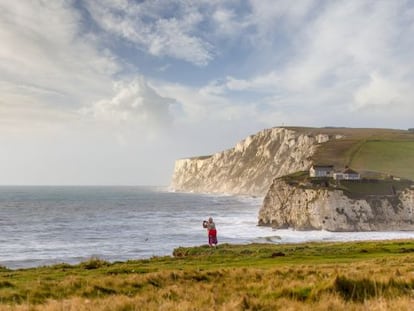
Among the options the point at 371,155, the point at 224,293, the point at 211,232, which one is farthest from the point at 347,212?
the point at 224,293

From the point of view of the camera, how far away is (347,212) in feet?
287

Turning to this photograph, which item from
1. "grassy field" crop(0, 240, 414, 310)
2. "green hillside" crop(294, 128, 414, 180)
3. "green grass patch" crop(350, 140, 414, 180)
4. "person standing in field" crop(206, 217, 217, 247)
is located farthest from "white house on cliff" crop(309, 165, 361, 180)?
"grassy field" crop(0, 240, 414, 310)

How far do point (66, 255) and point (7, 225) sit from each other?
144 feet

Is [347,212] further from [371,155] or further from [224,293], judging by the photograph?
[224,293]

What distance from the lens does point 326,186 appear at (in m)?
93.8

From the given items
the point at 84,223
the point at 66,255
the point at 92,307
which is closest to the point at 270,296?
the point at 92,307

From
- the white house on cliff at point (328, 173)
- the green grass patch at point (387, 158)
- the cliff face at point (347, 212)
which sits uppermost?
the green grass patch at point (387, 158)

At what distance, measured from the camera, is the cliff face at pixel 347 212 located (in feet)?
283

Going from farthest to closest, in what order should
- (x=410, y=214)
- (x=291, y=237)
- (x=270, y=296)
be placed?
(x=410, y=214)
(x=291, y=237)
(x=270, y=296)

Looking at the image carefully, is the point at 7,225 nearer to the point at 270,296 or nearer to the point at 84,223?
the point at 84,223

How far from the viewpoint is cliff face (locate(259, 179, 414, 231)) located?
86188 mm

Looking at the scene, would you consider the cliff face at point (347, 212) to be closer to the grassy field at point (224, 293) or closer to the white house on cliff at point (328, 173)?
the white house on cliff at point (328, 173)

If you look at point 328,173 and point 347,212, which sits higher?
point 328,173

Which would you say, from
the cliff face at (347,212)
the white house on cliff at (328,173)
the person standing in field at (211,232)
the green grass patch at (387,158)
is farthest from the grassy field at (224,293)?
the green grass patch at (387,158)
